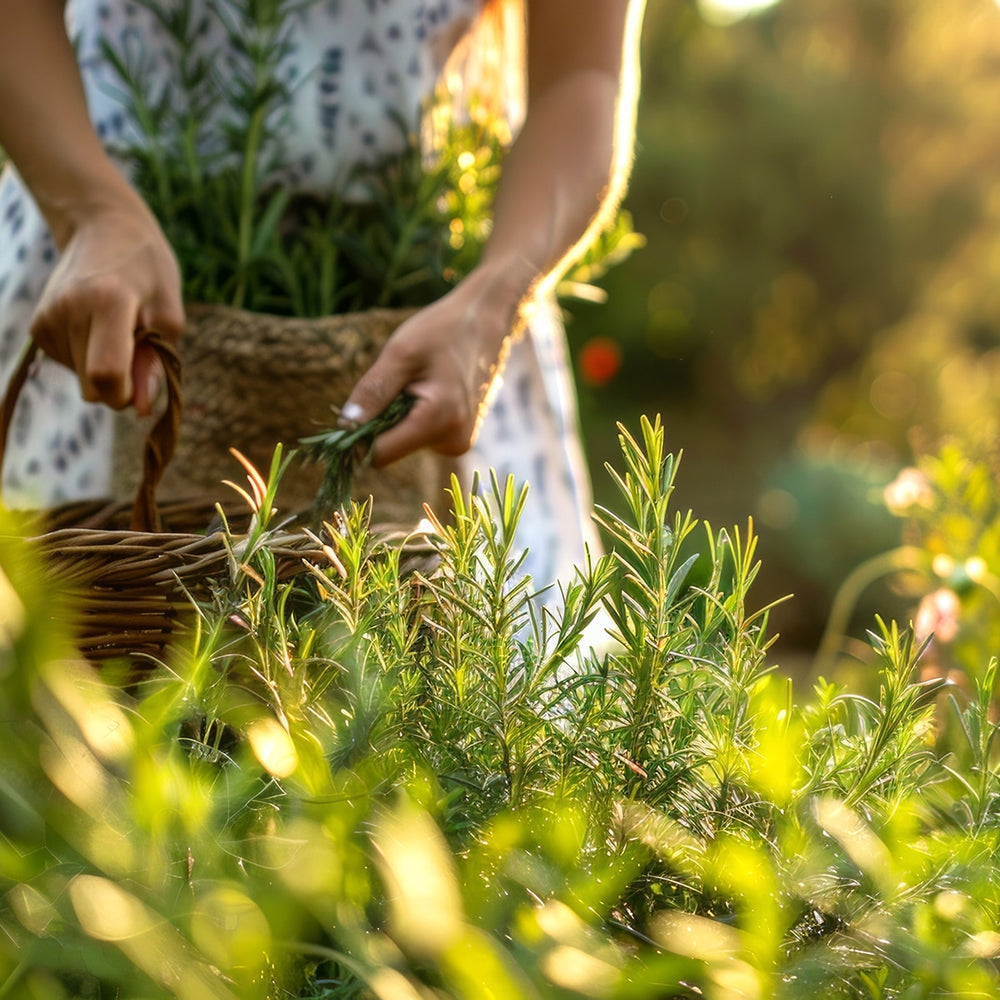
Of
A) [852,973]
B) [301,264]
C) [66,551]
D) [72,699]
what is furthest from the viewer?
[301,264]

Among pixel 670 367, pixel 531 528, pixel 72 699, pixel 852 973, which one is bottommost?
pixel 670 367

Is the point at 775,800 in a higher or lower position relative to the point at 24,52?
lower

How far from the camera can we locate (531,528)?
1323mm

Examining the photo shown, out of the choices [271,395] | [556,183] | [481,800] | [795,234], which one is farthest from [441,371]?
[795,234]

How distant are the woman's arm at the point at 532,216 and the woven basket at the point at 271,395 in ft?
0.39

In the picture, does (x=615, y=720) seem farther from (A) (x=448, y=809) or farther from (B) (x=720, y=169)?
(B) (x=720, y=169)

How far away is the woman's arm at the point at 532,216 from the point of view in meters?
0.82

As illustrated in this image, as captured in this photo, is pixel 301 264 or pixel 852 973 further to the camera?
pixel 301 264

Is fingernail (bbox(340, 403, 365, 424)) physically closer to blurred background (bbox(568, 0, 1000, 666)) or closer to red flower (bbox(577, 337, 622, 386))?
red flower (bbox(577, 337, 622, 386))

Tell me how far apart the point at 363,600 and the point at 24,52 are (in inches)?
30.9

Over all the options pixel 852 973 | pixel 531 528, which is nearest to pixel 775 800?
pixel 852 973

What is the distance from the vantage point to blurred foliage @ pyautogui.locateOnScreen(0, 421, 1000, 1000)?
0.70 feet

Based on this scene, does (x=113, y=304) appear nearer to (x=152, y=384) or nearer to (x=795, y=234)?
(x=152, y=384)

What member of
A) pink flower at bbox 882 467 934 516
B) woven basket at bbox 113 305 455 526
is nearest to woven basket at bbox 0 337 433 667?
woven basket at bbox 113 305 455 526
